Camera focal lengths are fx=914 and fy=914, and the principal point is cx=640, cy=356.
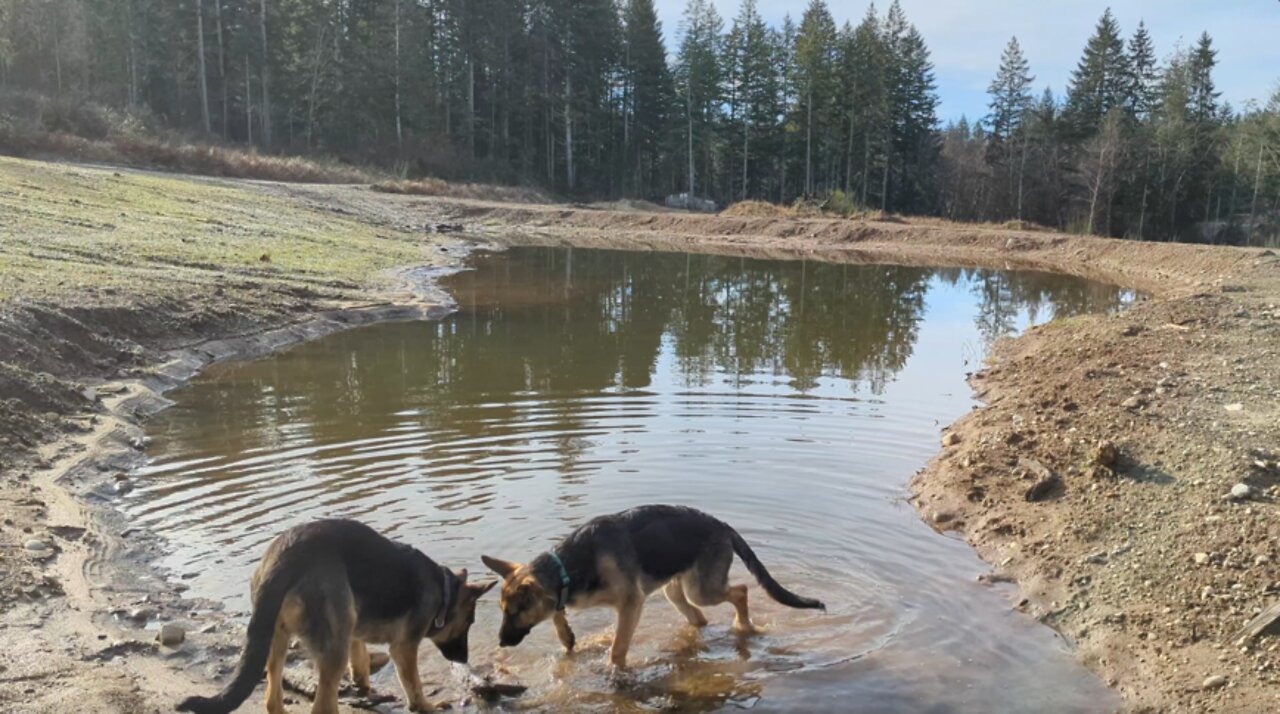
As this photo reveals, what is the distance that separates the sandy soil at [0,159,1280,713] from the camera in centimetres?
639

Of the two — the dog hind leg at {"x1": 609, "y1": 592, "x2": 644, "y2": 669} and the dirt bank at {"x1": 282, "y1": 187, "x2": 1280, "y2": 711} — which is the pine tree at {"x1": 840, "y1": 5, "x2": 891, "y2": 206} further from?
the dog hind leg at {"x1": 609, "y1": 592, "x2": 644, "y2": 669}

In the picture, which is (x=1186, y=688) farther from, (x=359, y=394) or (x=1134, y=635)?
(x=359, y=394)

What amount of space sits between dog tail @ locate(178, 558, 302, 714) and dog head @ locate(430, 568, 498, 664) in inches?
53.1

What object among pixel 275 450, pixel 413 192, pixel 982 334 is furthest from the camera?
pixel 413 192

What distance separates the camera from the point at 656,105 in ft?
286

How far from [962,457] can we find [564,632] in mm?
6101

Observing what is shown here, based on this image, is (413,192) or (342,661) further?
(413,192)

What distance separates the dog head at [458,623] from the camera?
252 inches

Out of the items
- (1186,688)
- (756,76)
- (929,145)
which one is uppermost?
(756,76)

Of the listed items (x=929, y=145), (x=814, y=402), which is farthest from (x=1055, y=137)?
(x=814, y=402)

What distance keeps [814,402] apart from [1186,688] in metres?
9.32

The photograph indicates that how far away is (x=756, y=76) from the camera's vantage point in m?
84.9

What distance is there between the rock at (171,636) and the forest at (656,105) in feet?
188

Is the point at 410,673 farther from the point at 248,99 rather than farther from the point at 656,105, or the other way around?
the point at 656,105
